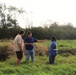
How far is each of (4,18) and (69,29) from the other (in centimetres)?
1251

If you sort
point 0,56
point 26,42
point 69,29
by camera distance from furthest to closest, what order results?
point 69,29, point 0,56, point 26,42

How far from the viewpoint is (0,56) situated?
14734 mm

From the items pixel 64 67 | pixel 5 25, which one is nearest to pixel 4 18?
pixel 5 25

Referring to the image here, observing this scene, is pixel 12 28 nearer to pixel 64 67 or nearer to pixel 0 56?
pixel 0 56

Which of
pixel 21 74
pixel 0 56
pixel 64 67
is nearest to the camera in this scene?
pixel 21 74

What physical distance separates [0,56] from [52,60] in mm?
3050

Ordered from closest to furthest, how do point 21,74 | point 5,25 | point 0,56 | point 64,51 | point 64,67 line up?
1. point 21,74
2. point 64,67
3. point 0,56
4. point 64,51
5. point 5,25

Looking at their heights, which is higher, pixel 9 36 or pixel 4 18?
pixel 4 18

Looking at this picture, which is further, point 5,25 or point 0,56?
point 5,25

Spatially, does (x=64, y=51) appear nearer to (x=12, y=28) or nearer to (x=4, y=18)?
(x=12, y=28)

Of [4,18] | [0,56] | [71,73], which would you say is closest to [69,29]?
[4,18]

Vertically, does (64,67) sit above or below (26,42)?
below

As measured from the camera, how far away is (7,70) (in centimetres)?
1013

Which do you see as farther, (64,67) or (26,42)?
(26,42)
